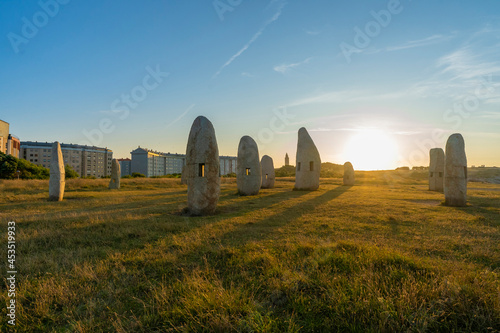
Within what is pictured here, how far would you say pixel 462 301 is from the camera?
273cm

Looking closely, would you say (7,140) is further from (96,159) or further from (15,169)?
(15,169)

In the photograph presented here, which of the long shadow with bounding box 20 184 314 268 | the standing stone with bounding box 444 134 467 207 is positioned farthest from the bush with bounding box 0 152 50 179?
the standing stone with bounding box 444 134 467 207

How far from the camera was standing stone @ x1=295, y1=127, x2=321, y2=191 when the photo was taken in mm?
19234

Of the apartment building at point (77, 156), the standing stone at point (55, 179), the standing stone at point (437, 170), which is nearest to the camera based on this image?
the standing stone at point (55, 179)

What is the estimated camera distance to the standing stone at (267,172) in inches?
894

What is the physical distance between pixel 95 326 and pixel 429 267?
4500 mm

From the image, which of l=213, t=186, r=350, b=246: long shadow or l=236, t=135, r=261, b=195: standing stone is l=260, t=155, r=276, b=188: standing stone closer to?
l=236, t=135, r=261, b=195: standing stone

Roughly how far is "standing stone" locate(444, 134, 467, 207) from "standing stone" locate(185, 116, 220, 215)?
1095cm

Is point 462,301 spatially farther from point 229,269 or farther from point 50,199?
point 50,199

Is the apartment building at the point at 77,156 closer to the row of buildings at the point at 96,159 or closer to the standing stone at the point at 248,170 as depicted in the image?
the row of buildings at the point at 96,159

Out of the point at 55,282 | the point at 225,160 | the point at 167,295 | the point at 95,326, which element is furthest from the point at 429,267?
the point at 225,160

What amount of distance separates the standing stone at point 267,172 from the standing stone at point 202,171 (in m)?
13.3

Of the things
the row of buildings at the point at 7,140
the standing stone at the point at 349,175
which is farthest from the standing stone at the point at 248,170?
the row of buildings at the point at 7,140

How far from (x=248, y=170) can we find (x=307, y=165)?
5.44 m
